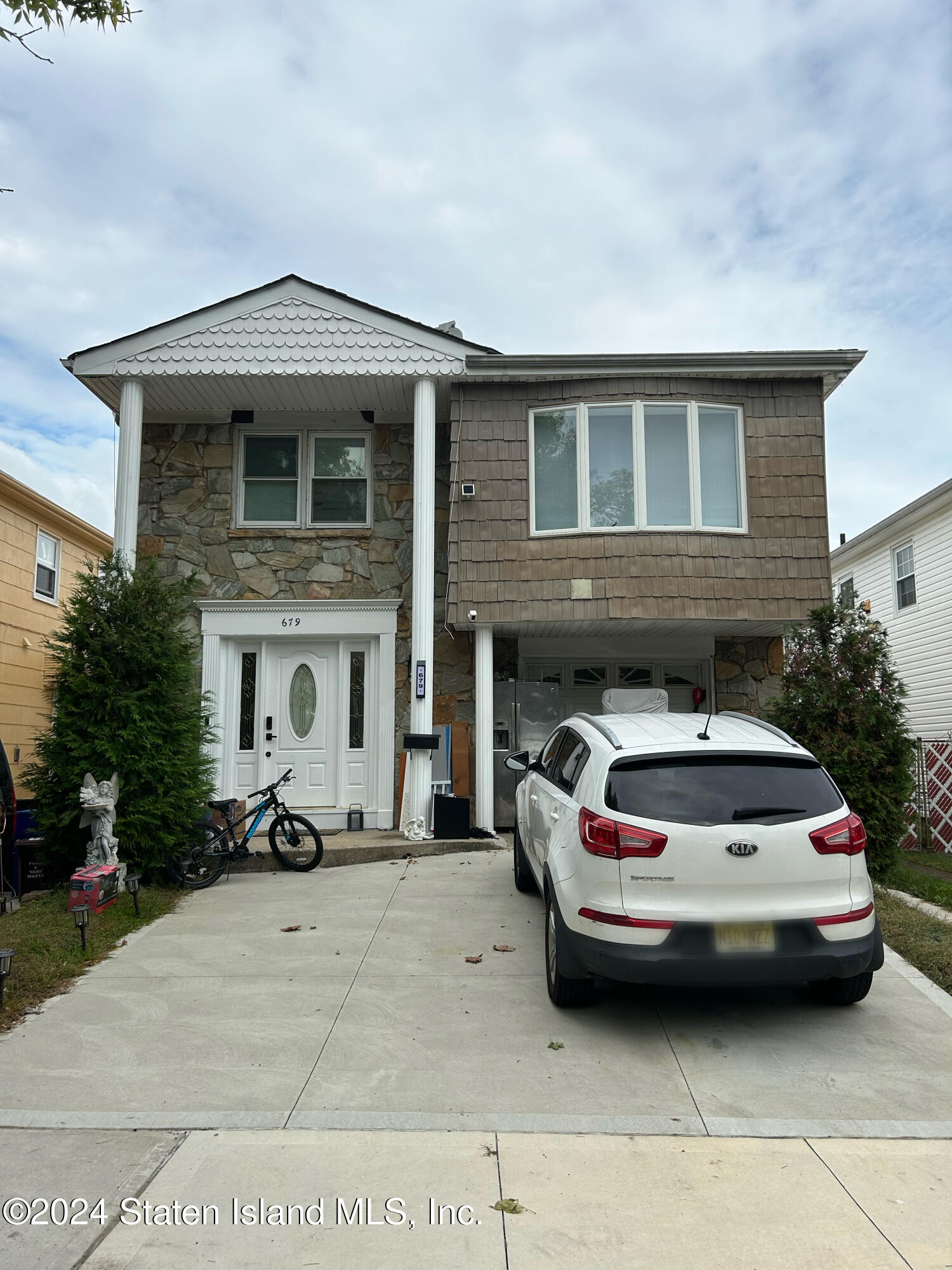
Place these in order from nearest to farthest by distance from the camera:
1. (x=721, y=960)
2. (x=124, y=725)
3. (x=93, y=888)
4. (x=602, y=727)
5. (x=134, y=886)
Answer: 1. (x=721, y=960)
2. (x=602, y=727)
3. (x=93, y=888)
4. (x=134, y=886)
5. (x=124, y=725)

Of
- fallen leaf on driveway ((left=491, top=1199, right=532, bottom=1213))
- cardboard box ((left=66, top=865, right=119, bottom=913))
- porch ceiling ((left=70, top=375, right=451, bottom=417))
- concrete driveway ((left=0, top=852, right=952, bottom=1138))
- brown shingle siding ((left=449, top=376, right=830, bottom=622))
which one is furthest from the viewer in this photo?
porch ceiling ((left=70, top=375, right=451, bottom=417))

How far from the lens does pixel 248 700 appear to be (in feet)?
37.0

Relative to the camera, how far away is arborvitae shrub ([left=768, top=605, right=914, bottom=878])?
25.8 ft

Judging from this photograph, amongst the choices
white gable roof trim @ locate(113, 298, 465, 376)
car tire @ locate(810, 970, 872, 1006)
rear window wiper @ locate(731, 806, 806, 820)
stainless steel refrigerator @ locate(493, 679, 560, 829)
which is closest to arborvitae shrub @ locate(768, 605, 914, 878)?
car tire @ locate(810, 970, 872, 1006)

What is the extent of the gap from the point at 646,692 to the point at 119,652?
6.46 metres

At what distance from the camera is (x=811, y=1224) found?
9.58 ft

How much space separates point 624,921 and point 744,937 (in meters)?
0.57

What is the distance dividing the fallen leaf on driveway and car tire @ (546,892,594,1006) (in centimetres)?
170

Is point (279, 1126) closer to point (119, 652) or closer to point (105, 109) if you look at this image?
point (119, 652)

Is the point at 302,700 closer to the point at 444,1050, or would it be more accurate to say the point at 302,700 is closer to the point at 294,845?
the point at 294,845

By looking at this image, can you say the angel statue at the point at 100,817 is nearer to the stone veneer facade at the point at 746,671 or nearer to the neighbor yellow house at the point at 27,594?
the neighbor yellow house at the point at 27,594

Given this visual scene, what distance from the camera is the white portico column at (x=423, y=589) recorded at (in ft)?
32.9

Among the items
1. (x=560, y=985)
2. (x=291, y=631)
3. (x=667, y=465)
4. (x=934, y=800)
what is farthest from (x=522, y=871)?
(x=934, y=800)

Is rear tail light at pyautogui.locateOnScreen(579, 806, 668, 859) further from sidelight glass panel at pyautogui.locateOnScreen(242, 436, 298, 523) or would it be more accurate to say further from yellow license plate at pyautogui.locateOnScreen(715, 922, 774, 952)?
sidelight glass panel at pyautogui.locateOnScreen(242, 436, 298, 523)
